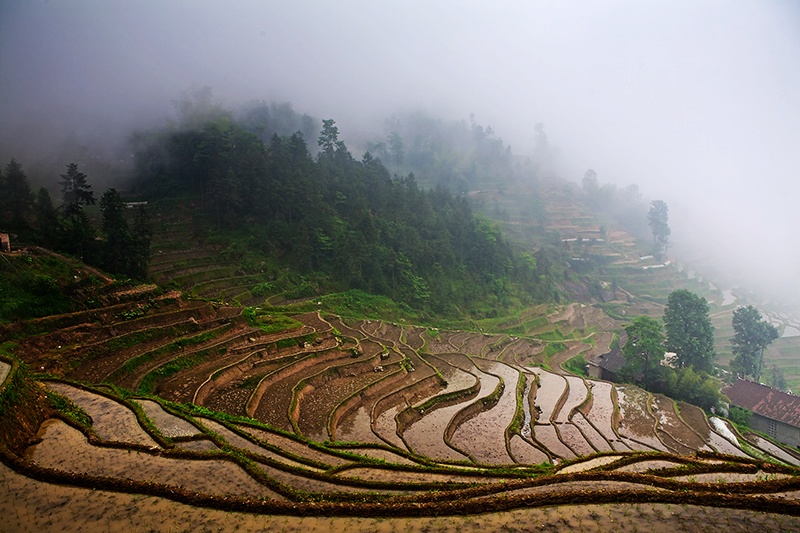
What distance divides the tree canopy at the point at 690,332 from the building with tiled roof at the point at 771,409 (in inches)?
115

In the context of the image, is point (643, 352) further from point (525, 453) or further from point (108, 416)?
point (108, 416)

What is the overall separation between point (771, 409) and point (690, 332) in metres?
7.01

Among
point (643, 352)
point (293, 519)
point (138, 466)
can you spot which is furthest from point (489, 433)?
point (643, 352)

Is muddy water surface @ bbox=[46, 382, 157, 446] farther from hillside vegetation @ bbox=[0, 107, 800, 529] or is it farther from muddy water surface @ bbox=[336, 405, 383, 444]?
muddy water surface @ bbox=[336, 405, 383, 444]

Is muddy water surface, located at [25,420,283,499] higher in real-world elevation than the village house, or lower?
higher

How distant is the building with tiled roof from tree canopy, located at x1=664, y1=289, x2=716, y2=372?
2929 millimetres

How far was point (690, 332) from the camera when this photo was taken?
108ft

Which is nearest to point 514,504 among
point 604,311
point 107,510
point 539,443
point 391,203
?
point 107,510

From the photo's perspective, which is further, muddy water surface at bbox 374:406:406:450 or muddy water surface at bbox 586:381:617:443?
muddy water surface at bbox 586:381:617:443

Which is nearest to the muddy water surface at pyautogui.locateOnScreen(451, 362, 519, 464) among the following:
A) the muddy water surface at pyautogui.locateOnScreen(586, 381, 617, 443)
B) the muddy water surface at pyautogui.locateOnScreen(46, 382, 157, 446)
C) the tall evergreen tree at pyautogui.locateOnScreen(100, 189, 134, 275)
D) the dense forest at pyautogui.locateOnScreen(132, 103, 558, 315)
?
the muddy water surface at pyautogui.locateOnScreen(586, 381, 617, 443)

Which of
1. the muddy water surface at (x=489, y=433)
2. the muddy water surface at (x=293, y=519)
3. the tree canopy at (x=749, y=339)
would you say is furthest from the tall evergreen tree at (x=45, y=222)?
the tree canopy at (x=749, y=339)

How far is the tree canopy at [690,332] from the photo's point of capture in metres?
32.0

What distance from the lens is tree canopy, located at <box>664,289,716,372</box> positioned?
31969mm

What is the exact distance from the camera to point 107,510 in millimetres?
7762
